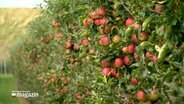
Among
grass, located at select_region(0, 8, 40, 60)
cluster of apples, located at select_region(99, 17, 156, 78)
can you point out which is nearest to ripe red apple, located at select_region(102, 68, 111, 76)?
cluster of apples, located at select_region(99, 17, 156, 78)

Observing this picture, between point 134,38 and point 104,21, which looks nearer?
point 134,38

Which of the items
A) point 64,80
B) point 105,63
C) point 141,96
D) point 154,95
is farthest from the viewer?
point 64,80

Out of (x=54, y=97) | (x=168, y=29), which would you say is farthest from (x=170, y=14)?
(x=54, y=97)

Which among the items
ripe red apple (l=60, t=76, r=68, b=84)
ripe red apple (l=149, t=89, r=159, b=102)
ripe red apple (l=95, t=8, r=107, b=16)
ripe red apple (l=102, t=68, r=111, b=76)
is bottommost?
ripe red apple (l=60, t=76, r=68, b=84)

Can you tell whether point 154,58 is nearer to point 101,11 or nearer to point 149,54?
point 149,54

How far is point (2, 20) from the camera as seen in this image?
258ft

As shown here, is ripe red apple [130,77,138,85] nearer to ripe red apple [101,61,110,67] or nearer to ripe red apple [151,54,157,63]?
ripe red apple [101,61,110,67]

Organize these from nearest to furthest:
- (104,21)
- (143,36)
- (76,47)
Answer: (143,36), (104,21), (76,47)

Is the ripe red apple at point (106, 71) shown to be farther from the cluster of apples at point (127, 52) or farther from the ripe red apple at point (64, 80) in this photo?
the ripe red apple at point (64, 80)

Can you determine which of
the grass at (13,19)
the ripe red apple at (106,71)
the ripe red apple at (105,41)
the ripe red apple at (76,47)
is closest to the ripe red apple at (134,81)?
the ripe red apple at (106,71)

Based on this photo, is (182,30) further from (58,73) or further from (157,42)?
(58,73)

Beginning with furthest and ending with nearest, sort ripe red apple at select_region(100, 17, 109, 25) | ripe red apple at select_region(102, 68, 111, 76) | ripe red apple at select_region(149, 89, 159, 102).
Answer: ripe red apple at select_region(100, 17, 109, 25), ripe red apple at select_region(102, 68, 111, 76), ripe red apple at select_region(149, 89, 159, 102)

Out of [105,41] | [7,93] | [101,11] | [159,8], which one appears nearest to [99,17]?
[101,11]

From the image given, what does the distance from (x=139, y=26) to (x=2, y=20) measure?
77.1 meters
